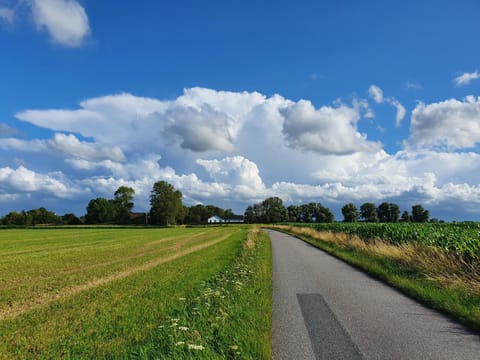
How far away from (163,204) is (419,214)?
322 ft

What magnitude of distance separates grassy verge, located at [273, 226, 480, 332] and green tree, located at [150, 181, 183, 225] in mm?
93397

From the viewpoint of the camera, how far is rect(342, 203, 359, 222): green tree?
5935 inches

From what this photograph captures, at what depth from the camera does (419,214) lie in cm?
12600

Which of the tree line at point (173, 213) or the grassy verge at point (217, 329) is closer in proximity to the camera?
the grassy verge at point (217, 329)

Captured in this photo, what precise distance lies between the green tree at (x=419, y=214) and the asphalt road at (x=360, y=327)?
430 feet

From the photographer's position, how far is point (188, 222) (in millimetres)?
158375

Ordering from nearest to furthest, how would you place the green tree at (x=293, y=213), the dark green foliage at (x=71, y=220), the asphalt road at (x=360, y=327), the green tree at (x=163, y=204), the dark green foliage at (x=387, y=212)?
the asphalt road at (x=360, y=327)
the green tree at (x=163, y=204)
the dark green foliage at (x=71, y=220)
the dark green foliage at (x=387, y=212)
the green tree at (x=293, y=213)

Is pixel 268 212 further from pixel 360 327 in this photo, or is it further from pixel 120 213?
pixel 360 327

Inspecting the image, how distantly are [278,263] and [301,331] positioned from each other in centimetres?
1048

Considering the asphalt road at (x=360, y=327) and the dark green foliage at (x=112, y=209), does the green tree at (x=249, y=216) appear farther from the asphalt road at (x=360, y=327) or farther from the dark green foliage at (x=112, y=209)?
the asphalt road at (x=360, y=327)

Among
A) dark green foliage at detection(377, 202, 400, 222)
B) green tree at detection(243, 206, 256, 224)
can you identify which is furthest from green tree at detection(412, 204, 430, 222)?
green tree at detection(243, 206, 256, 224)

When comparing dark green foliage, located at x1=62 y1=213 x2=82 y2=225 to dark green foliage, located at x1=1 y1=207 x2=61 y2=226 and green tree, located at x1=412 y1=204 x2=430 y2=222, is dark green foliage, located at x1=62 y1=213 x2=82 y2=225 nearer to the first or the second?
dark green foliage, located at x1=1 y1=207 x2=61 y2=226

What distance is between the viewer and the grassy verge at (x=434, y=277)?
7.60 metres

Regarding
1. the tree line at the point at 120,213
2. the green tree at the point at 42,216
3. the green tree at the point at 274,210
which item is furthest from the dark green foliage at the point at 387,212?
the green tree at the point at 42,216
